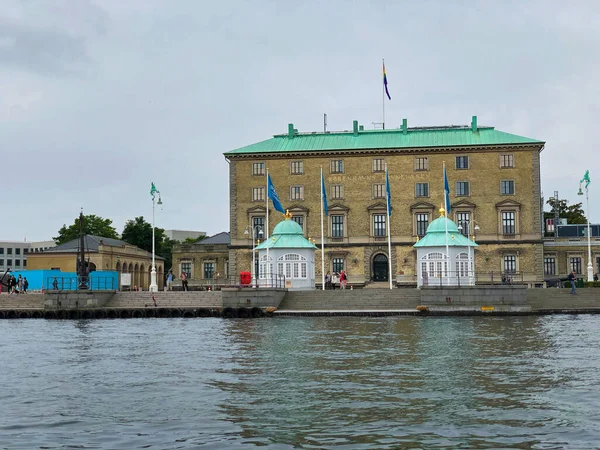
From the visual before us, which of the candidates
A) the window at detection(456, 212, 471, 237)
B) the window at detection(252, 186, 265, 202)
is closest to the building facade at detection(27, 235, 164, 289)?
the window at detection(252, 186, 265, 202)

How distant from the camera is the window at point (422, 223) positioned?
3467 inches

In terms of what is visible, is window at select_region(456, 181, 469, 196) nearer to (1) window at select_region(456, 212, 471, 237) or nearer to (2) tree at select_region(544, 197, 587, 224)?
(1) window at select_region(456, 212, 471, 237)

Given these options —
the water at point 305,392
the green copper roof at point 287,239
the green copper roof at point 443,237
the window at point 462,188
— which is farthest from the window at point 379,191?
the water at point 305,392

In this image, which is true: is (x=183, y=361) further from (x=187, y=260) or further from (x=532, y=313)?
(x=187, y=260)

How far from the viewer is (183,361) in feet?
95.4

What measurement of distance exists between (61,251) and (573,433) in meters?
99.5

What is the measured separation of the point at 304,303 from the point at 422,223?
96.3 feet

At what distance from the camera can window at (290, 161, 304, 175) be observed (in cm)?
9075

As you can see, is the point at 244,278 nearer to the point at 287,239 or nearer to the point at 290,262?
the point at 290,262

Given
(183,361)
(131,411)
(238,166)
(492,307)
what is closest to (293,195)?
(238,166)

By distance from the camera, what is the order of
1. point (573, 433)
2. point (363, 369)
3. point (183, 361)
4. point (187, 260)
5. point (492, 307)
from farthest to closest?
point (187, 260) < point (492, 307) < point (183, 361) < point (363, 369) < point (573, 433)

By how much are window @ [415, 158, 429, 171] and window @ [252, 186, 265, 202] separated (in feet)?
54.2

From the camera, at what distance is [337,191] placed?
9012 centimetres

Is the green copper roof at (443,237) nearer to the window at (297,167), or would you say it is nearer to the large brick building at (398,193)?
the large brick building at (398,193)
